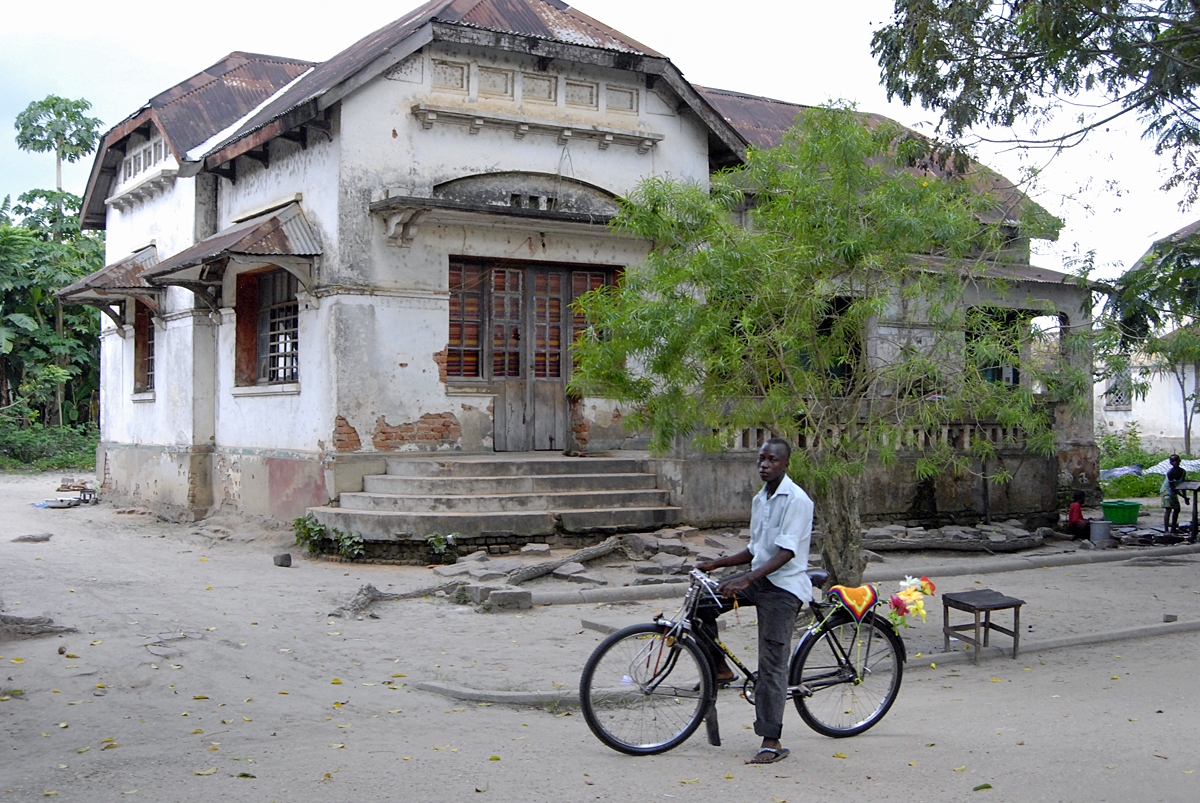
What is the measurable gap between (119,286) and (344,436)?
6545mm

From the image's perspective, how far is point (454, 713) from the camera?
6.55 meters

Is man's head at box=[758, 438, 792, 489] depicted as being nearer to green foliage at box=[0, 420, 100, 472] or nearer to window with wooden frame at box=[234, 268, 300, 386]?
window with wooden frame at box=[234, 268, 300, 386]

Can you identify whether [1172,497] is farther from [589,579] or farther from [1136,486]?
[589,579]

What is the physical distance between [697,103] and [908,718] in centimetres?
1107

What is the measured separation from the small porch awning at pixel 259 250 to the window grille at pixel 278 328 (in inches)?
30.5

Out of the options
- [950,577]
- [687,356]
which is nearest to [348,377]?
[687,356]

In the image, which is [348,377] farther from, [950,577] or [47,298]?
[47,298]

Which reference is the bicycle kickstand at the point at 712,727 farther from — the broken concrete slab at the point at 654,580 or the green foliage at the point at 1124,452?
the green foliage at the point at 1124,452

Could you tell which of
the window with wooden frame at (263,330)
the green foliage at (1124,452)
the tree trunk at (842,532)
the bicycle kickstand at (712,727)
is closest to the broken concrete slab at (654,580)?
the tree trunk at (842,532)

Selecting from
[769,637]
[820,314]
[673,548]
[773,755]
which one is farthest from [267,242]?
[773,755]

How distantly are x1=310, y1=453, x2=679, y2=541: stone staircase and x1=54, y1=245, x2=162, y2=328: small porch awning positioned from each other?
22.4ft

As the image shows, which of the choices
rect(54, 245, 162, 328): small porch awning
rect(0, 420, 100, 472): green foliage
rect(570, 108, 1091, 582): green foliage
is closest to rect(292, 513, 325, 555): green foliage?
rect(570, 108, 1091, 582): green foliage

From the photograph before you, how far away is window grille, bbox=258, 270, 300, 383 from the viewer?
15.0 meters

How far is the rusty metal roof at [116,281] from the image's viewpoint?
17.3m
